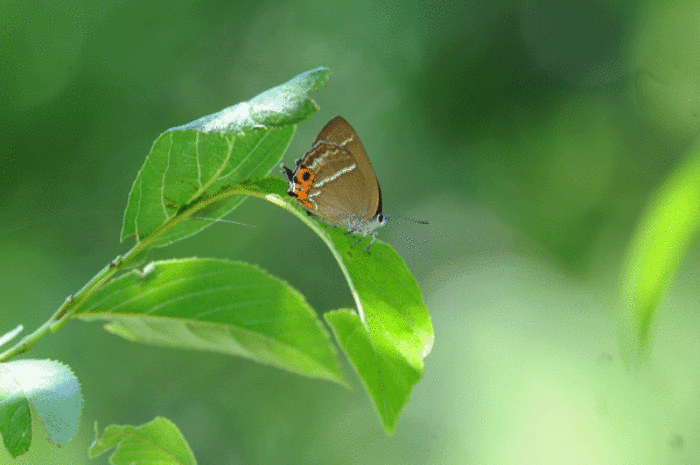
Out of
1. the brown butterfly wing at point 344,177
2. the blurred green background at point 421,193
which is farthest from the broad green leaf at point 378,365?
the blurred green background at point 421,193

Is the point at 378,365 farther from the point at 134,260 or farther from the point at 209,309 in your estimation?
the point at 134,260

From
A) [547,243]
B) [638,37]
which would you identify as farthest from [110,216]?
[638,37]

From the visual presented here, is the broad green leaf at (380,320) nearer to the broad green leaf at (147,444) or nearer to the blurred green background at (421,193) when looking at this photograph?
the broad green leaf at (147,444)

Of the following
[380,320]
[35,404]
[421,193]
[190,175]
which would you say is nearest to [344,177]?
[190,175]

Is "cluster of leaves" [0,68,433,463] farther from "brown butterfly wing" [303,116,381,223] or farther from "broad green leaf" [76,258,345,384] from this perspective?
"brown butterfly wing" [303,116,381,223]

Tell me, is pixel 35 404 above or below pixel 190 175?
below

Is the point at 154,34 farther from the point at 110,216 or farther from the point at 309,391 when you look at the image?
the point at 309,391
